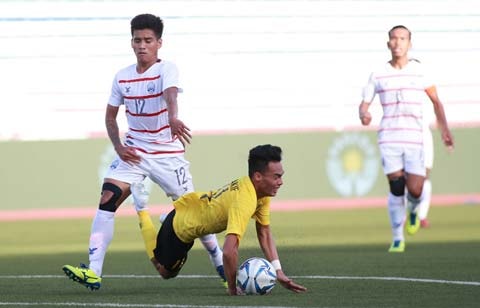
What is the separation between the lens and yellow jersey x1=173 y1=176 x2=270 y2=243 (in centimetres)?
827

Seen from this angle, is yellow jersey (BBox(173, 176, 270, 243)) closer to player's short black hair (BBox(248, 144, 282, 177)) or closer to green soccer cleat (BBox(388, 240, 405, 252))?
player's short black hair (BBox(248, 144, 282, 177))

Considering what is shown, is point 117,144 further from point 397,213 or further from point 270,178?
point 397,213

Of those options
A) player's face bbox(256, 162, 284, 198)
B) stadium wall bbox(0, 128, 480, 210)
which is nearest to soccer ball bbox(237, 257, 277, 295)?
player's face bbox(256, 162, 284, 198)

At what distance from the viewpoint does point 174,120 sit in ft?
28.8

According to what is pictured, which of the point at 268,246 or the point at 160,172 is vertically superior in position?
the point at 160,172

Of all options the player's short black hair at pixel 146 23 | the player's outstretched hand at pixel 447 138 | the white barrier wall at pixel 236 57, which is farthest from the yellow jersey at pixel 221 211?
the white barrier wall at pixel 236 57

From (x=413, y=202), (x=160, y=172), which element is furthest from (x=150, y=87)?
(x=413, y=202)

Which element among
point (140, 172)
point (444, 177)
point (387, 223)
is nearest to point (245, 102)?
point (444, 177)

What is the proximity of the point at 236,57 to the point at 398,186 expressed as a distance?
12090 millimetres

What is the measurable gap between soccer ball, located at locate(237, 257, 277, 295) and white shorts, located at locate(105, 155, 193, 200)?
1.22 m

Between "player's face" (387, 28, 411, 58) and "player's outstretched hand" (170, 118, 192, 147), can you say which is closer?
"player's outstretched hand" (170, 118, 192, 147)

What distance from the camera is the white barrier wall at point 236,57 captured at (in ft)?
79.4

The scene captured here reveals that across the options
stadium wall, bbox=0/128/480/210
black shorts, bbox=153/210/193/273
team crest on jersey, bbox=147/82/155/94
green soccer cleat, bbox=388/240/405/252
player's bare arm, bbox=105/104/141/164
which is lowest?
stadium wall, bbox=0/128/480/210

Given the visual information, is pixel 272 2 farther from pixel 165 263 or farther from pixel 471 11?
pixel 165 263
